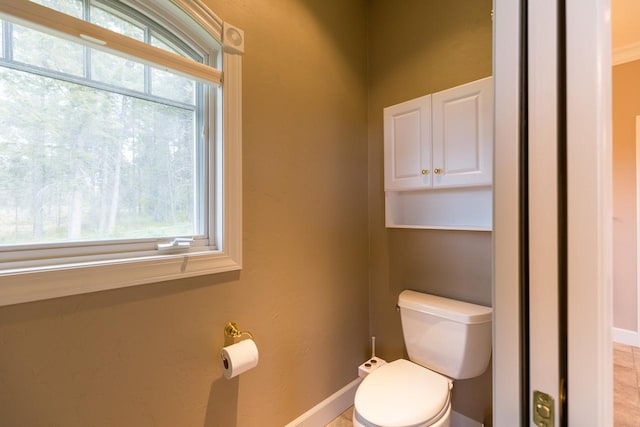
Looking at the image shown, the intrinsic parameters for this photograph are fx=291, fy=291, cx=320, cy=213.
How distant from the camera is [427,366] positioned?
61.6 inches

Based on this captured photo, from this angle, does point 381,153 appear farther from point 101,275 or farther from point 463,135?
point 101,275

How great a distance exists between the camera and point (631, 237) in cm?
135

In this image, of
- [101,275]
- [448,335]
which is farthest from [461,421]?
[101,275]

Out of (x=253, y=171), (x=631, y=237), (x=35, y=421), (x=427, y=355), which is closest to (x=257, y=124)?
(x=253, y=171)

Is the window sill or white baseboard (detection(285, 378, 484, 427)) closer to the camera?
the window sill

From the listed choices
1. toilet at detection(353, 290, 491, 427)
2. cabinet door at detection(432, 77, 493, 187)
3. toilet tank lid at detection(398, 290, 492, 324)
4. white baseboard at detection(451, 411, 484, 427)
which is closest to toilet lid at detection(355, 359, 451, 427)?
toilet at detection(353, 290, 491, 427)

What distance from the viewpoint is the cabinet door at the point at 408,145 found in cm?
164

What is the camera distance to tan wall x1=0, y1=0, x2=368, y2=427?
3.06 ft

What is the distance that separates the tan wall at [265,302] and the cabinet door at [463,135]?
0.56 metres

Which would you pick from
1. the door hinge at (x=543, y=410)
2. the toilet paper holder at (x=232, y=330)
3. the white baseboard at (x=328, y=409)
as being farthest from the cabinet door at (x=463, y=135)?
the white baseboard at (x=328, y=409)

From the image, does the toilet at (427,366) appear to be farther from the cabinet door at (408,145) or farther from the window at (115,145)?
the window at (115,145)

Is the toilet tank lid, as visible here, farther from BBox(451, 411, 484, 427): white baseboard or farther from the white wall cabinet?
BBox(451, 411, 484, 427): white baseboard

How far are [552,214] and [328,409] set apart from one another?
177 centimetres

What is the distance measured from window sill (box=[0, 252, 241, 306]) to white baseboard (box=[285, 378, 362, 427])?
3.27ft
